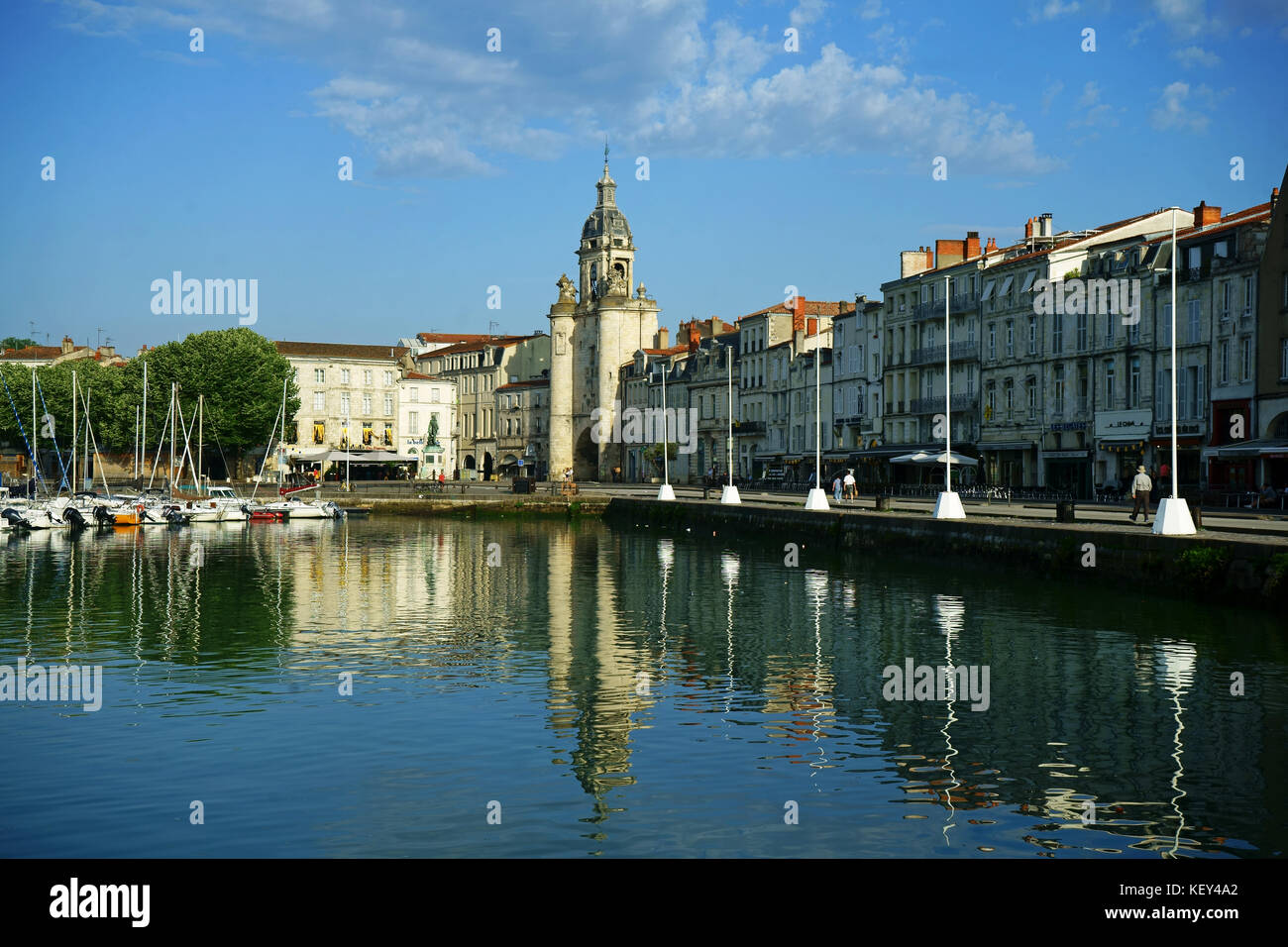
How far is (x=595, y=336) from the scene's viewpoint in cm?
13762

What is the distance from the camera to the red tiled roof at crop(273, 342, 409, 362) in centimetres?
12938

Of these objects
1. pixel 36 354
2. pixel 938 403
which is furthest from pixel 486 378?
pixel 938 403

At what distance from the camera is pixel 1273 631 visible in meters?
25.8

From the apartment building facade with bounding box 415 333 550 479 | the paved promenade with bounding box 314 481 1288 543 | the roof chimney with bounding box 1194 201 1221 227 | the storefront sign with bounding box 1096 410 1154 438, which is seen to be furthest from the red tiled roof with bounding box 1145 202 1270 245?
the apartment building facade with bounding box 415 333 550 479

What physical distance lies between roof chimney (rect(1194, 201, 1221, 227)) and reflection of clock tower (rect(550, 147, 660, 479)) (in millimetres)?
74202

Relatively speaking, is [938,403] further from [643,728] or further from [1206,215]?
[643,728]

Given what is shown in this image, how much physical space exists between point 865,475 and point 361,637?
2636 inches

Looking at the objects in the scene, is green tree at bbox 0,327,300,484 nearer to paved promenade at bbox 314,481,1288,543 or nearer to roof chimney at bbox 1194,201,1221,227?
paved promenade at bbox 314,481,1288,543

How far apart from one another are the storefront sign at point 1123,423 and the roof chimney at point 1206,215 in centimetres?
1063

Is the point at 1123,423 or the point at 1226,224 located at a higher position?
the point at 1226,224

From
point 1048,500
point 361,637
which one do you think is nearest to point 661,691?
point 361,637

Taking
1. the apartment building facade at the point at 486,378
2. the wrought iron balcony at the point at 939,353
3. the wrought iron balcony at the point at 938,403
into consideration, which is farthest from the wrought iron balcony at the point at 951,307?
the apartment building facade at the point at 486,378

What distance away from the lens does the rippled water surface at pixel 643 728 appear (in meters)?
13.2

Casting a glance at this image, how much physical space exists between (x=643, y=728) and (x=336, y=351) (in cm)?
11908
